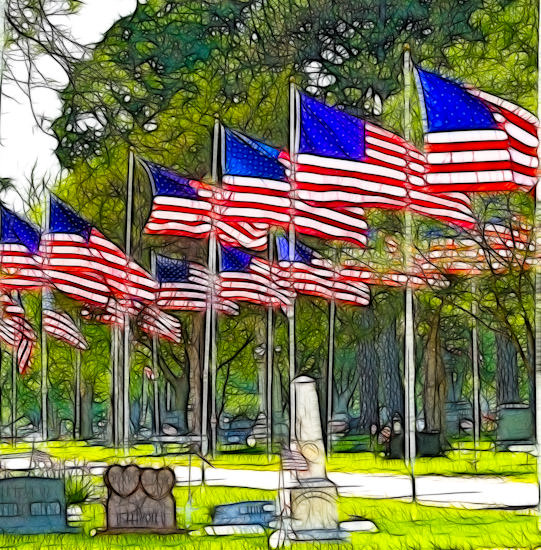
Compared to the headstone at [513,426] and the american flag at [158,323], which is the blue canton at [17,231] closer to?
the american flag at [158,323]

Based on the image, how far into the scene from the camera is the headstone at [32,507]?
1469 centimetres

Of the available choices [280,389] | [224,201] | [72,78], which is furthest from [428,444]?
[72,78]

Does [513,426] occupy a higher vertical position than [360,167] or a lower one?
lower

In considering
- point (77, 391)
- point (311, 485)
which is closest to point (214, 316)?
point (311, 485)

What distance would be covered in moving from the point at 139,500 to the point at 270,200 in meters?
4.56

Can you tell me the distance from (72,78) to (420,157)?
4.71 m

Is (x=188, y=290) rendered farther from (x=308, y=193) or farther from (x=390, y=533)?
(x=390, y=533)

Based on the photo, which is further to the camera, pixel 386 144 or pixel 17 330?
pixel 17 330

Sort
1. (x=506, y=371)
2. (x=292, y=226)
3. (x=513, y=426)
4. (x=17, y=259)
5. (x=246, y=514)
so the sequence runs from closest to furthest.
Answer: (x=246, y=514)
(x=292, y=226)
(x=17, y=259)
(x=513, y=426)
(x=506, y=371)

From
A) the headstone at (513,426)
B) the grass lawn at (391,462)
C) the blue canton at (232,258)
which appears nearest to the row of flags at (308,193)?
the blue canton at (232,258)

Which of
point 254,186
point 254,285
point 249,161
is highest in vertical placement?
point 249,161

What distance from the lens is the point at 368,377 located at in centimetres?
3334

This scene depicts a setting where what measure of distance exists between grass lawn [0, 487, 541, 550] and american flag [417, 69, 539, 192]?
474 cm

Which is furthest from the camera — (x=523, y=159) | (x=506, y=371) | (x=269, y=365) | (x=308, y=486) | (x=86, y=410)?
(x=86, y=410)
